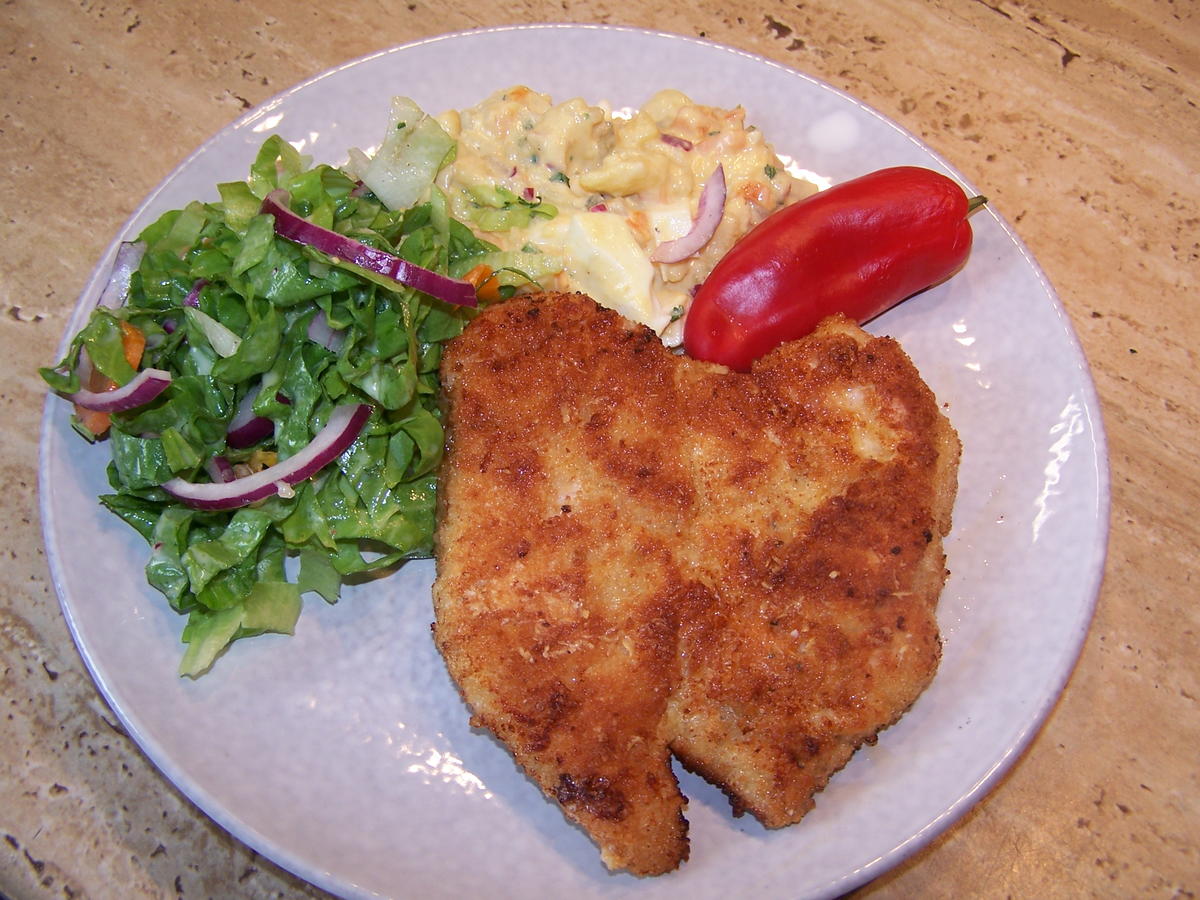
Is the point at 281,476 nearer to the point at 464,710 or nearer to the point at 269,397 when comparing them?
the point at 269,397

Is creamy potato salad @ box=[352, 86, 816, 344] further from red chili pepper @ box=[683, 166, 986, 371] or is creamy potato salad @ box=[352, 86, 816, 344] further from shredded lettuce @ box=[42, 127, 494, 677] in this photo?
shredded lettuce @ box=[42, 127, 494, 677]

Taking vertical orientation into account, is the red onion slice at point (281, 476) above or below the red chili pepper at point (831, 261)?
below

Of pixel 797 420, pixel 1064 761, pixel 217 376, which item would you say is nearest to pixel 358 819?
pixel 217 376

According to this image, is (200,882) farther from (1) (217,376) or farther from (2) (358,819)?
(1) (217,376)

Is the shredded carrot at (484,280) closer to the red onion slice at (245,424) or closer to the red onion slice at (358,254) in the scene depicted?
the red onion slice at (358,254)

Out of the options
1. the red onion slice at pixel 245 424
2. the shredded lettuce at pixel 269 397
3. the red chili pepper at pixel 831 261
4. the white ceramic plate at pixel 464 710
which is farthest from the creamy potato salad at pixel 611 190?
the red onion slice at pixel 245 424

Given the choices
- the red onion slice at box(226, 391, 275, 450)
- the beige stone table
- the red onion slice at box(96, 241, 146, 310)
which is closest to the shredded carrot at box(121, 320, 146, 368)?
the red onion slice at box(96, 241, 146, 310)
